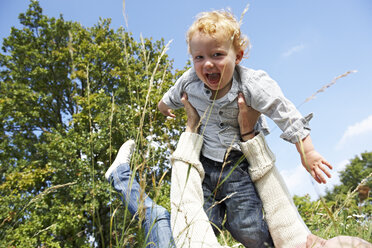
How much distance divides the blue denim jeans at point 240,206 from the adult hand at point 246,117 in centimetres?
17

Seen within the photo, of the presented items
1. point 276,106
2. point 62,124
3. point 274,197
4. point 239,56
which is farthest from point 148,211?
point 62,124

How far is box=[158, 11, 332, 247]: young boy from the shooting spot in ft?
5.97

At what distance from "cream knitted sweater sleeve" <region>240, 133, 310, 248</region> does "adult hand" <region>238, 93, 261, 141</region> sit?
0.08 meters

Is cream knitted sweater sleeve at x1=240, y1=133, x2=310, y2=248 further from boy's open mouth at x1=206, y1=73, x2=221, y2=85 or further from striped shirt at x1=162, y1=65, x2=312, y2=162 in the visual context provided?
boy's open mouth at x1=206, y1=73, x2=221, y2=85

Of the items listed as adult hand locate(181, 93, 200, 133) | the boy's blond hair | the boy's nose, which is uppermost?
the boy's blond hair

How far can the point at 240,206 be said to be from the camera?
6.25ft

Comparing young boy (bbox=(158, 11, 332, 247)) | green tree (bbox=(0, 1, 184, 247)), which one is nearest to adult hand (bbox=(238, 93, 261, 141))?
young boy (bbox=(158, 11, 332, 247))

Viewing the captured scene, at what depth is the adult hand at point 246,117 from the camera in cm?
196

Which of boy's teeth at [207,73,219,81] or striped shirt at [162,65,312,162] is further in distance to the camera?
boy's teeth at [207,73,219,81]

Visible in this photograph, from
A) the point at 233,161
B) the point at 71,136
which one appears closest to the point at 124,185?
the point at 233,161

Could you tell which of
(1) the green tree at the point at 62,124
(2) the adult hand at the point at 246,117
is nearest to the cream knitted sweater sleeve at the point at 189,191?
(2) the adult hand at the point at 246,117

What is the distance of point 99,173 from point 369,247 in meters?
9.96

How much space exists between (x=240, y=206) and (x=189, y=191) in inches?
14.9

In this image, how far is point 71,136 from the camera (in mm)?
9641
